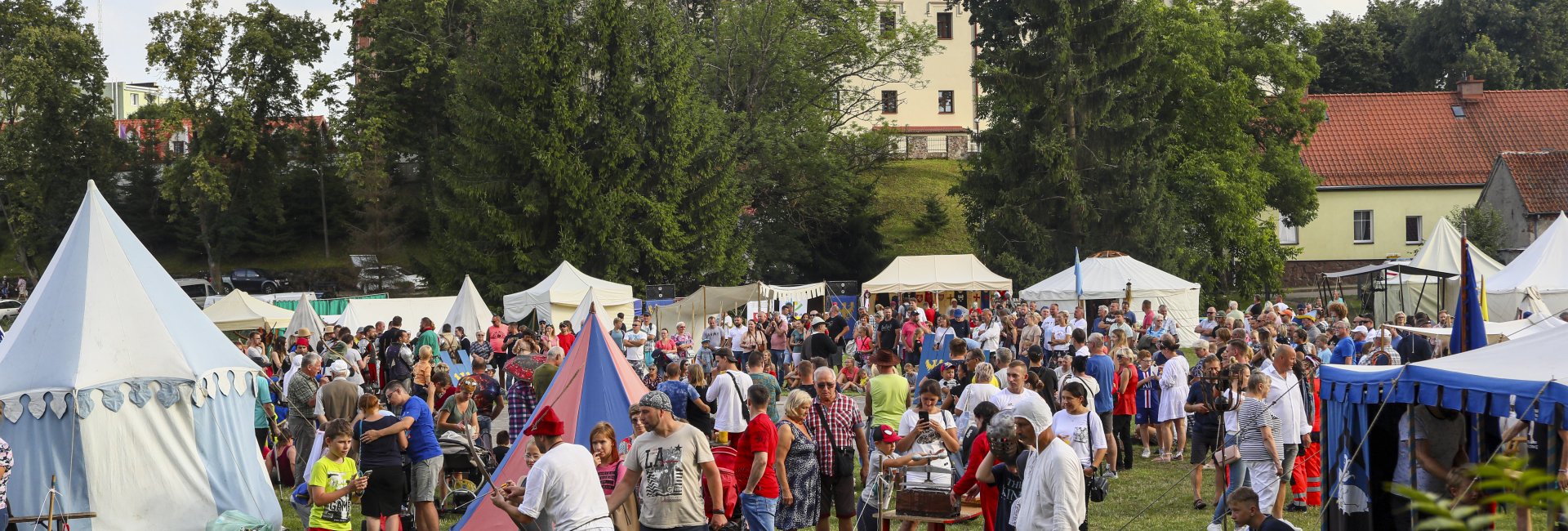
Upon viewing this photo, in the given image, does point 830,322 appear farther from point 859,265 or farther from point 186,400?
point 859,265

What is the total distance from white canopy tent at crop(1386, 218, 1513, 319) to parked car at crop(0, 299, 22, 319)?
3959 centimetres

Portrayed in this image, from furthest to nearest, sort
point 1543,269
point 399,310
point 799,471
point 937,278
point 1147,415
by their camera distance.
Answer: point 937,278 → point 399,310 → point 1543,269 → point 1147,415 → point 799,471

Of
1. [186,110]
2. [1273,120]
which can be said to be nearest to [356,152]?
[186,110]

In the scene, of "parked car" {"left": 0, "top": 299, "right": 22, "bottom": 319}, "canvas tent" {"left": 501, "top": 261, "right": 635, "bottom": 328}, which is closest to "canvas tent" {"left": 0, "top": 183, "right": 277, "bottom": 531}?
"canvas tent" {"left": 501, "top": 261, "right": 635, "bottom": 328}

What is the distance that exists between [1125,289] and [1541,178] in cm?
2093

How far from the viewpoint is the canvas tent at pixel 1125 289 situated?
2867 cm

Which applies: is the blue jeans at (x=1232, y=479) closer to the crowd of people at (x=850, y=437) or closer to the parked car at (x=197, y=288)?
the crowd of people at (x=850, y=437)

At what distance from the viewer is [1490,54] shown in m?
52.5

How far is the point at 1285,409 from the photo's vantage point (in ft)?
33.1

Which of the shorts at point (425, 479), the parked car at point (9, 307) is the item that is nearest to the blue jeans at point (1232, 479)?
the shorts at point (425, 479)

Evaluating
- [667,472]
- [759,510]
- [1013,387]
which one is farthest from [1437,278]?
[667,472]

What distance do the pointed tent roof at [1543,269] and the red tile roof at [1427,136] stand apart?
2239cm

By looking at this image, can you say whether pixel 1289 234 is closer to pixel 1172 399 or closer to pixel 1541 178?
pixel 1541 178

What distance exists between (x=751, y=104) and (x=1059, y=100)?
11789mm
